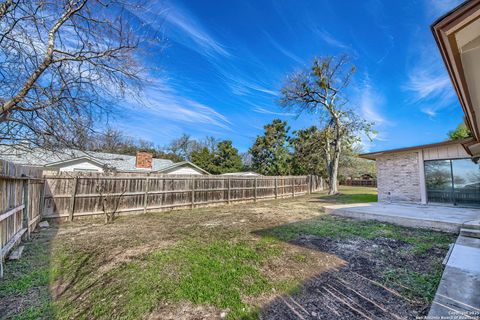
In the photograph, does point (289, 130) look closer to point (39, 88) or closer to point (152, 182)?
point (152, 182)

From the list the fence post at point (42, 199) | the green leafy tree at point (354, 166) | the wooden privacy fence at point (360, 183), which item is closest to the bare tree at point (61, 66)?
the fence post at point (42, 199)

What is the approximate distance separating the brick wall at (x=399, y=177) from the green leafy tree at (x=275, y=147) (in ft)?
46.4

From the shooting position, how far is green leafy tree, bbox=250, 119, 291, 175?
82.4 feet

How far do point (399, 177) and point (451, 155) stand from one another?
214cm

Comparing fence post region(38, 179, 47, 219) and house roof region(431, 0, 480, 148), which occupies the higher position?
house roof region(431, 0, 480, 148)

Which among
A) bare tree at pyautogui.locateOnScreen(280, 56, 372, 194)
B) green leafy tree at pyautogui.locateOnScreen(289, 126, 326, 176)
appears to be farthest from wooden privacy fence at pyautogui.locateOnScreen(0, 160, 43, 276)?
green leafy tree at pyautogui.locateOnScreen(289, 126, 326, 176)

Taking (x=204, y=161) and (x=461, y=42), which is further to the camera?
(x=204, y=161)

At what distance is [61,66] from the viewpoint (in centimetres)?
396

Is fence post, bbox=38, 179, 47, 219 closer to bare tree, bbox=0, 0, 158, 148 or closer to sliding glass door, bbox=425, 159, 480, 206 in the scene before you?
bare tree, bbox=0, 0, 158, 148

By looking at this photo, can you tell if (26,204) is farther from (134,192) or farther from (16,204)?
(134,192)

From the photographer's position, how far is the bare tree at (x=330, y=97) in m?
16.8

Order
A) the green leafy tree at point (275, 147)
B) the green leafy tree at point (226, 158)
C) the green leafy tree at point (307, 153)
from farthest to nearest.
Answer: the green leafy tree at point (226, 158) → the green leafy tree at point (275, 147) → the green leafy tree at point (307, 153)

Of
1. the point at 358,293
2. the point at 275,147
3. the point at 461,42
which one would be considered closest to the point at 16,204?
the point at 358,293

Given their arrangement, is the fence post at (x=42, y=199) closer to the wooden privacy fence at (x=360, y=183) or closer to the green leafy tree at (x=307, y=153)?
the green leafy tree at (x=307, y=153)
